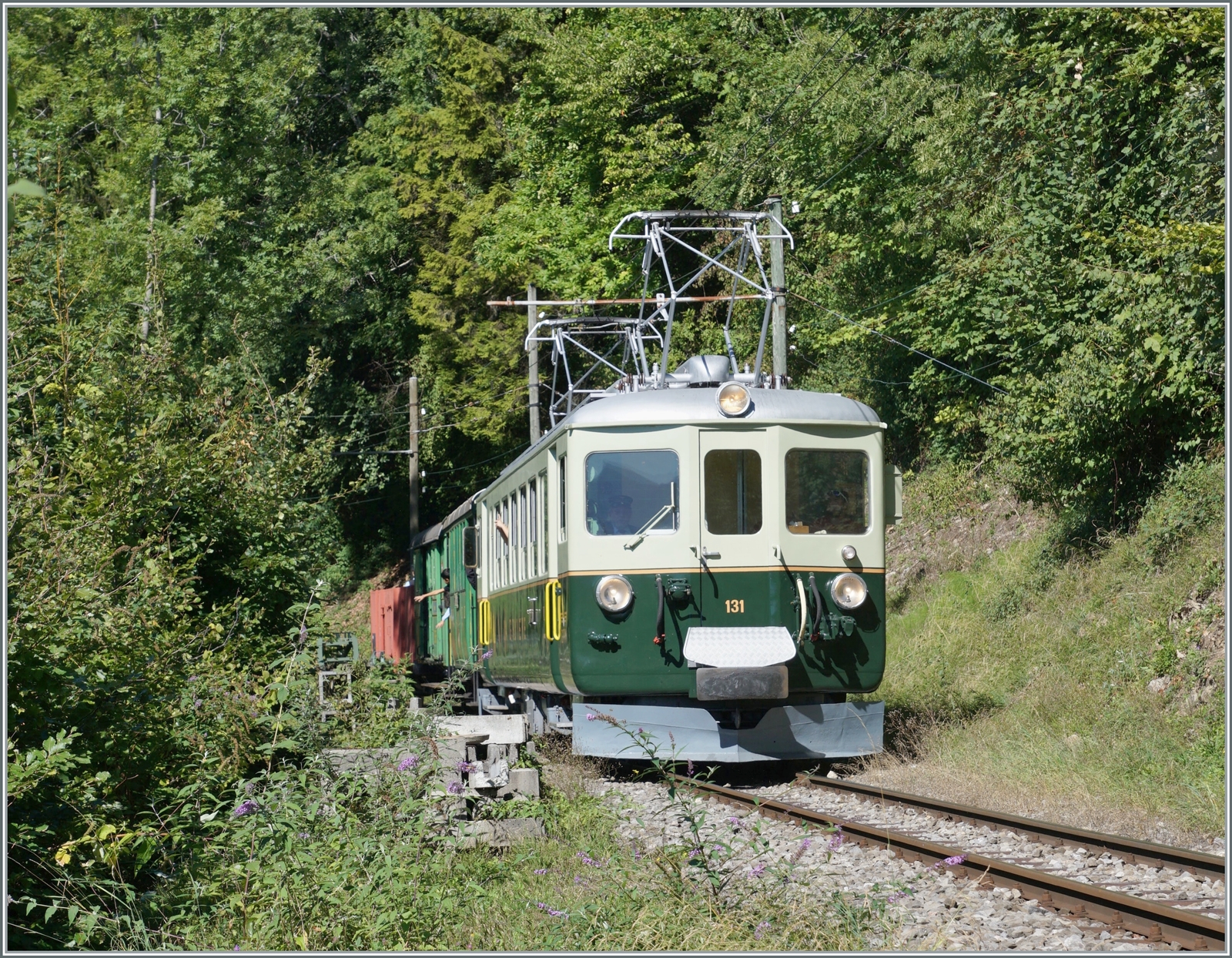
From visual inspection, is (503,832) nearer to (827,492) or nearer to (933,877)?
(933,877)

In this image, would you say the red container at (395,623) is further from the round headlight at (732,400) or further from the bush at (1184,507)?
the round headlight at (732,400)

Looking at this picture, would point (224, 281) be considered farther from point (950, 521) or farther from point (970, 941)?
point (970, 941)

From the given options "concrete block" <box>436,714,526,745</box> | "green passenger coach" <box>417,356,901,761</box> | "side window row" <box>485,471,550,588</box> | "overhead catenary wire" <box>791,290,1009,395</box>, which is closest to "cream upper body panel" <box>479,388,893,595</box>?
"green passenger coach" <box>417,356,901,761</box>

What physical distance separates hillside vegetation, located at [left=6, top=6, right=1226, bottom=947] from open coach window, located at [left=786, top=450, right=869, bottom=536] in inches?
103

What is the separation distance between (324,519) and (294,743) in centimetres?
2087

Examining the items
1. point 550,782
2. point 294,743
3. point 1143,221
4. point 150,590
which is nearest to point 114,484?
point 150,590

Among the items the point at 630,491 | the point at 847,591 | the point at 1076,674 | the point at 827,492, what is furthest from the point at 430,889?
the point at 1076,674

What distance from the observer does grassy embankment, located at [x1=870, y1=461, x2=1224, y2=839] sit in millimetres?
9273

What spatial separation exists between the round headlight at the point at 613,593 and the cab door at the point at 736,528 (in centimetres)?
61

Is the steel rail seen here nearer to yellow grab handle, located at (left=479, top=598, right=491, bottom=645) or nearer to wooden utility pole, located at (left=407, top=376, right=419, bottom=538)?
yellow grab handle, located at (left=479, top=598, right=491, bottom=645)

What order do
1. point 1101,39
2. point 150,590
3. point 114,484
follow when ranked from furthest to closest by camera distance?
point 1101,39 → point 114,484 → point 150,590

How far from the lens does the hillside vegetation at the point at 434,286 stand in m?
8.01

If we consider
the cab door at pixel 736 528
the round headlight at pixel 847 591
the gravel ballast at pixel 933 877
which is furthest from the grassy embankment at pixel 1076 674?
the cab door at pixel 736 528

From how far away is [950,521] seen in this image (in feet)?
70.4
